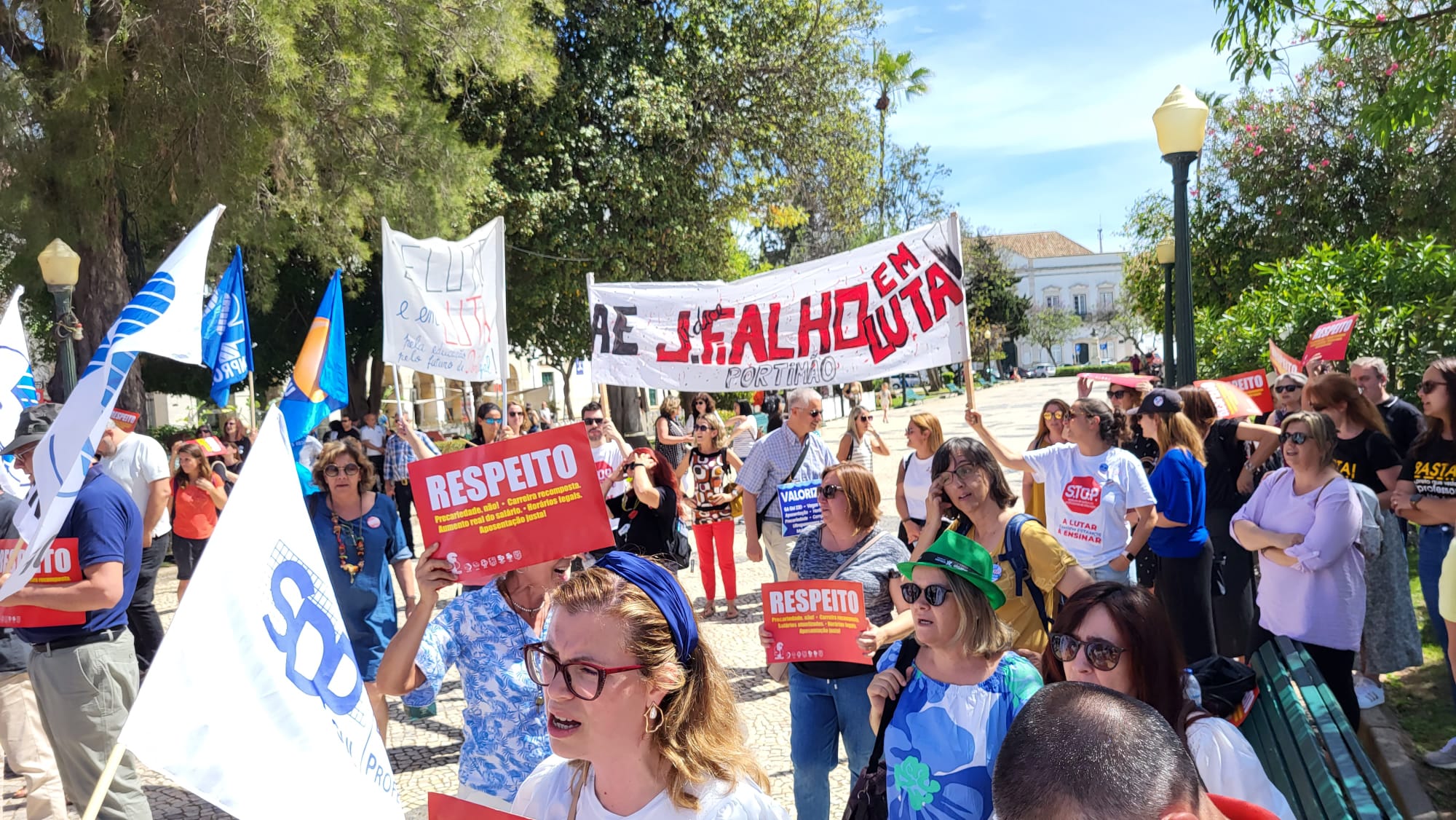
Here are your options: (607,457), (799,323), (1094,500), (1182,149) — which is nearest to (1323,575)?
(1094,500)

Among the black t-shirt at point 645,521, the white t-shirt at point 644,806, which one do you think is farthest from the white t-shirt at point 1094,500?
the white t-shirt at point 644,806

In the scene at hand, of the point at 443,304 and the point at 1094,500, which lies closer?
the point at 1094,500

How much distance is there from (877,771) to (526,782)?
1.11 m

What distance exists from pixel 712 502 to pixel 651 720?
645 centimetres

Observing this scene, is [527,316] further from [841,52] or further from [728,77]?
[841,52]

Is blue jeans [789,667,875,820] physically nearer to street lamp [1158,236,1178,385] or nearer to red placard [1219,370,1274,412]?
red placard [1219,370,1274,412]

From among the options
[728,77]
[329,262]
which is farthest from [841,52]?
[329,262]

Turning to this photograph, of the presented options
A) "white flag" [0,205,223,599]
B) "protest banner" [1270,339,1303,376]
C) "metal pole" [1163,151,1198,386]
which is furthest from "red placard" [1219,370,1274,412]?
"white flag" [0,205,223,599]

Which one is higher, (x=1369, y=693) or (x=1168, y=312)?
(x=1168, y=312)

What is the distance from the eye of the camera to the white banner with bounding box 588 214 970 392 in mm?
5988

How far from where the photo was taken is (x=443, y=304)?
Result: 641 centimetres

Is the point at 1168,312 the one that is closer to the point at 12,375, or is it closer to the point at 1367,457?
the point at 1367,457

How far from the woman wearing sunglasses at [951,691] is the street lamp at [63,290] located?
10281 mm

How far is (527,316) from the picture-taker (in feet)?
66.6
